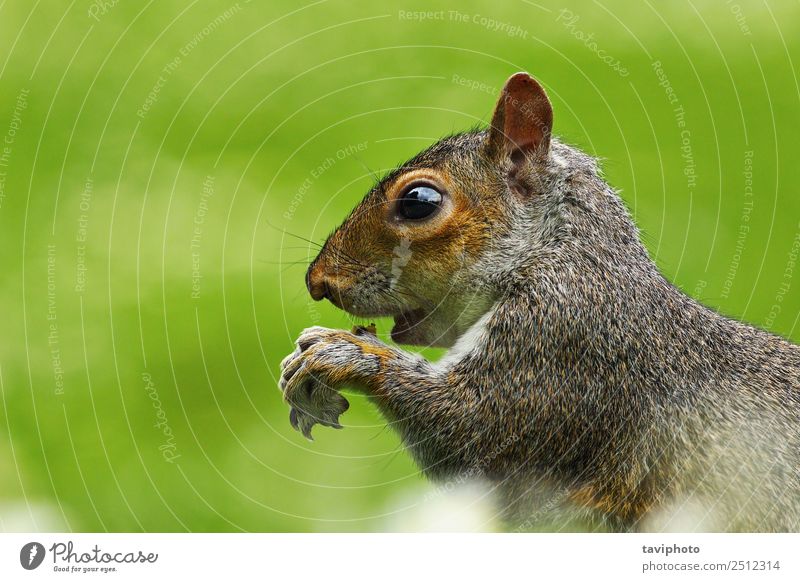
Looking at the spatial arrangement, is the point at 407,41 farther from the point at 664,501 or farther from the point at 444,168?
the point at 664,501

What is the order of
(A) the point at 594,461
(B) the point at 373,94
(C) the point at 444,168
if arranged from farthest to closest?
(B) the point at 373,94 < (C) the point at 444,168 < (A) the point at 594,461
